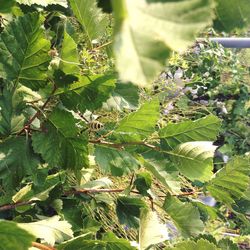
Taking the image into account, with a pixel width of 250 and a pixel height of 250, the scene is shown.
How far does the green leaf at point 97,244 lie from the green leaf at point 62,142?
8 cm

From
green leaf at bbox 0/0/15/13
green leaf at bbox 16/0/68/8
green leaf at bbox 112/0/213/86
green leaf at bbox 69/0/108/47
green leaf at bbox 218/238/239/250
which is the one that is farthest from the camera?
green leaf at bbox 218/238/239/250

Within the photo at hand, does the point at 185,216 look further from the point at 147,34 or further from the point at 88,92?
the point at 147,34

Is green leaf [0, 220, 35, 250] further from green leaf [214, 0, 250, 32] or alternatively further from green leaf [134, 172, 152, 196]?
green leaf [134, 172, 152, 196]

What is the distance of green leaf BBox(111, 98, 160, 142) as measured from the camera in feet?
1.82

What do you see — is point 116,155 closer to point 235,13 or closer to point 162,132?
point 162,132

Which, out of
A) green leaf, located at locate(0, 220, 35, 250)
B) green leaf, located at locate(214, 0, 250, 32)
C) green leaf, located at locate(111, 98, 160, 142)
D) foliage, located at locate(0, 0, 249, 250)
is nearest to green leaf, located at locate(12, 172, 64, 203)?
foliage, located at locate(0, 0, 249, 250)

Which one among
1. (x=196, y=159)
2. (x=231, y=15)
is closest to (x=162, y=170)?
(x=196, y=159)

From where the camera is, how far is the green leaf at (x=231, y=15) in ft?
0.57

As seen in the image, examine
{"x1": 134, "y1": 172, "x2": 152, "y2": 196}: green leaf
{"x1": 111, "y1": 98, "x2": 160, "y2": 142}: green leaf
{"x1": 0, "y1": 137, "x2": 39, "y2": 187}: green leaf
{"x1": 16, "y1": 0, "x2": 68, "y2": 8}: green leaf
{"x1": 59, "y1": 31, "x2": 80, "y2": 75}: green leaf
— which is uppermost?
{"x1": 16, "y1": 0, "x2": 68, "y2": 8}: green leaf

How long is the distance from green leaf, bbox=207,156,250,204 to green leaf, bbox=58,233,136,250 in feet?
0.53

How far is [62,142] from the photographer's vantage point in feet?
1.68

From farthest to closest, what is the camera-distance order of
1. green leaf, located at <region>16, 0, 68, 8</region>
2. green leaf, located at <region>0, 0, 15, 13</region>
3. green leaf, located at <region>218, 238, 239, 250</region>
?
green leaf, located at <region>218, 238, 239, 250</region>
green leaf, located at <region>16, 0, 68, 8</region>
green leaf, located at <region>0, 0, 15, 13</region>

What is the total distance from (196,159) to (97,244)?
0.16 m

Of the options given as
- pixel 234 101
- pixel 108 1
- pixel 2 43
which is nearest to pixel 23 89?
pixel 2 43
